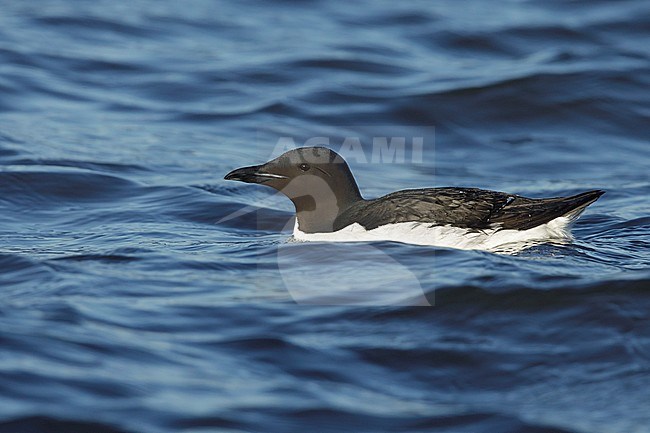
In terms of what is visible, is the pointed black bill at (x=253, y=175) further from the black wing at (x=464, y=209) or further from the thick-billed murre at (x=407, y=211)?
the black wing at (x=464, y=209)

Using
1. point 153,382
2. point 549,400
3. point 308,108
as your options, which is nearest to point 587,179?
point 308,108

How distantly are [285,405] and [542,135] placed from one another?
6968 mm

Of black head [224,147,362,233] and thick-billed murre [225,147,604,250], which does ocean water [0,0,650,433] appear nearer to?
thick-billed murre [225,147,604,250]

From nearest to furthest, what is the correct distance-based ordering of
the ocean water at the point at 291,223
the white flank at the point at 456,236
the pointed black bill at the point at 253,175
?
the ocean water at the point at 291,223, the white flank at the point at 456,236, the pointed black bill at the point at 253,175

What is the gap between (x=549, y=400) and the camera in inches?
204

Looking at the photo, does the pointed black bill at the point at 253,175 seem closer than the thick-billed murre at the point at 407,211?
No

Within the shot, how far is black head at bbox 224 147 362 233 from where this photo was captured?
7.52 meters

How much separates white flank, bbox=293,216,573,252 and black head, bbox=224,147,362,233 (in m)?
0.17

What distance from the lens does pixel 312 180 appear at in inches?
297

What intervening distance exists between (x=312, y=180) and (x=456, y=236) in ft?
3.35

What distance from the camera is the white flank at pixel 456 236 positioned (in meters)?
7.09

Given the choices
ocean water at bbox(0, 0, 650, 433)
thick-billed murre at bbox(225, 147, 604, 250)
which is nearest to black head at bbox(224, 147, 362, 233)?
thick-billed murre at bbox(225, 147, 604, 250)

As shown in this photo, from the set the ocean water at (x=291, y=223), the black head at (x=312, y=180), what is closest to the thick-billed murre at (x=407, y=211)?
the black head at (x=312, y=180)

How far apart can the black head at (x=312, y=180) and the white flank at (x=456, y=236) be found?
0.55ft
